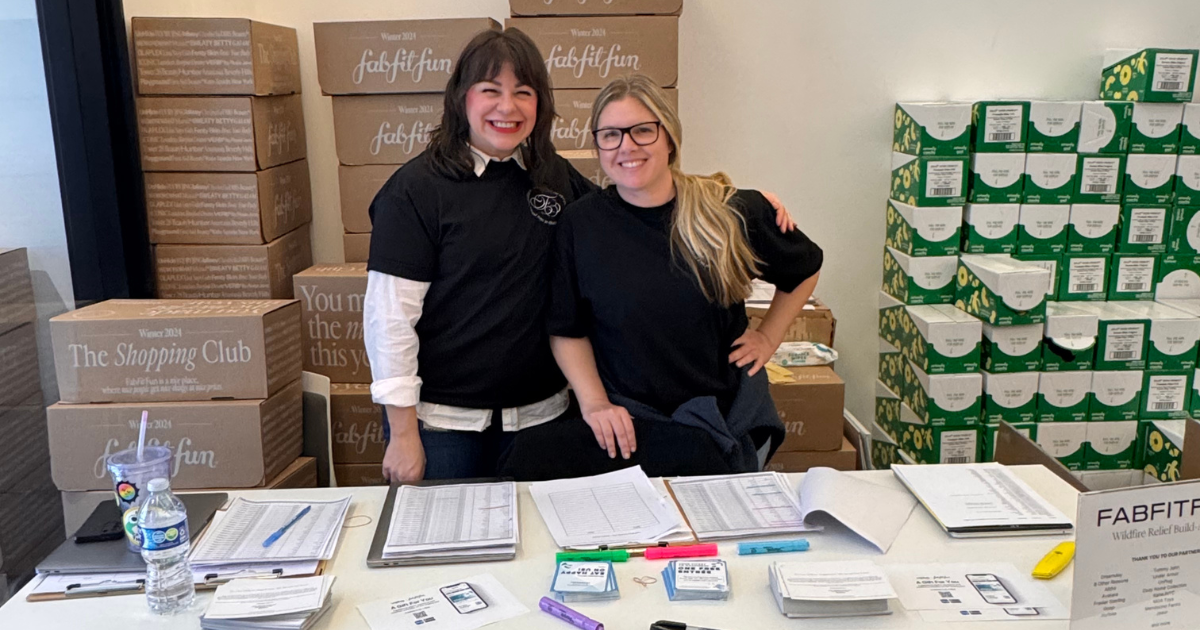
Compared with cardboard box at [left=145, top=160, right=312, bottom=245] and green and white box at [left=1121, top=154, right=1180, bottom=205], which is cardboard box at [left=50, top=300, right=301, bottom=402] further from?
green and white box at [left=1121, top=154, right=1180, bottom=205]

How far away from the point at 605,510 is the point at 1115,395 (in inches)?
79.7

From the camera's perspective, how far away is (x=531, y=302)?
5.68ft

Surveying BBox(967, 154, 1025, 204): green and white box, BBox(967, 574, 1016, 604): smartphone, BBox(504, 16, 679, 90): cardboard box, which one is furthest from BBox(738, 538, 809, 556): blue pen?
BBox(967, 154, 1025, 204): green and white box

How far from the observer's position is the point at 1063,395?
107 inches

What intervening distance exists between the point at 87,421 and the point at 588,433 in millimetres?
1100

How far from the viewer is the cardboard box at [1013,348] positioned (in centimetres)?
264

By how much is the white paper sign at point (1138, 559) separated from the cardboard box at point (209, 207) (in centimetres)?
205

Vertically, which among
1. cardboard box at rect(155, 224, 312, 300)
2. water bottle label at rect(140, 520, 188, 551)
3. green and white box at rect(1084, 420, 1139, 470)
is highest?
cardboard box at rect(155, 224, 312, 300)

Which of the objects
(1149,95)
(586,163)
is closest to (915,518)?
(586,163)

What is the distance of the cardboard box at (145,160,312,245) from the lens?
2.34 m

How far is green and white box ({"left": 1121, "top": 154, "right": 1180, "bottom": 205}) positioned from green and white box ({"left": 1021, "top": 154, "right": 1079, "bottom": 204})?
17 centimetres

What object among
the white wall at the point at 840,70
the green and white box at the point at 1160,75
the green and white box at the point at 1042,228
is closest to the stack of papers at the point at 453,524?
the white wall at the point at 840,70

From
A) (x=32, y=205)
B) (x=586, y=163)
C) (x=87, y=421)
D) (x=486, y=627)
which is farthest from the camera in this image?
(x=586, y=163)

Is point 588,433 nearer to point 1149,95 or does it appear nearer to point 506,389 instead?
point 506,389
